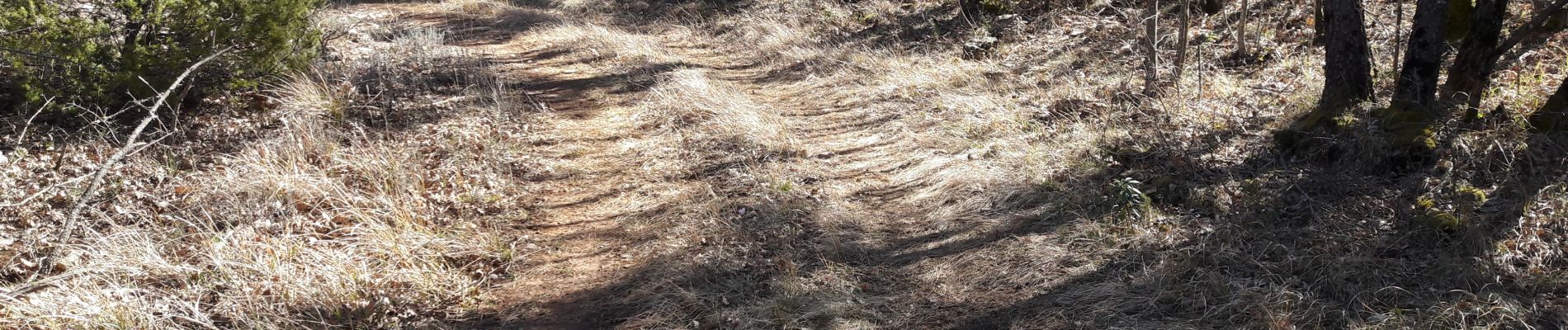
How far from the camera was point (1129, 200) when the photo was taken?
476 centimetres

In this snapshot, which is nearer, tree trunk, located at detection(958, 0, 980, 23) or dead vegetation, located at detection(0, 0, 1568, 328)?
dead vegetation, located at detection(0, 0, 1568, 328)

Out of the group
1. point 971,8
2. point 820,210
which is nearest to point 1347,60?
point 820,210

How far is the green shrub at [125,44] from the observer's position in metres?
5.63

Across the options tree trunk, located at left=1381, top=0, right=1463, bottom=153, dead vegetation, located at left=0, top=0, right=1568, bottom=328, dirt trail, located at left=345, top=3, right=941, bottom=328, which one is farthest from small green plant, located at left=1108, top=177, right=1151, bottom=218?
tree trunk, located at left=1381, top=0, right=1463, bottom=153

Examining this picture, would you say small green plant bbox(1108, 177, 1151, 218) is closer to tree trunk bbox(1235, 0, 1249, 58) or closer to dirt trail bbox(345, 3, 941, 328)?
dirt trail bbox(345, 3, 941, 328)

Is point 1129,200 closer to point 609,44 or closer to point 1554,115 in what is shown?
point 1554,115

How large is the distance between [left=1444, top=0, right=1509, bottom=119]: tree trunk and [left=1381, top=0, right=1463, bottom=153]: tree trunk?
0.16 metres

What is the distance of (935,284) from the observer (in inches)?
174

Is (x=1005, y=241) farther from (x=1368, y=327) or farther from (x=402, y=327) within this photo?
(x=402, y=327)

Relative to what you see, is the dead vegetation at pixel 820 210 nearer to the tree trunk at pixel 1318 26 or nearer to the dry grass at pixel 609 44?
the tree trunk at pixel 1318 26

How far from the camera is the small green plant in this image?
4691mm

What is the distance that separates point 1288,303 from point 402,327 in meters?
3.83

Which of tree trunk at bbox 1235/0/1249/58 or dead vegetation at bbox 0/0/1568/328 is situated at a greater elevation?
tree trunk at bbox 1235/0/1249/58

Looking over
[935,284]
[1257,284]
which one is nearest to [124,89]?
[935,284]
